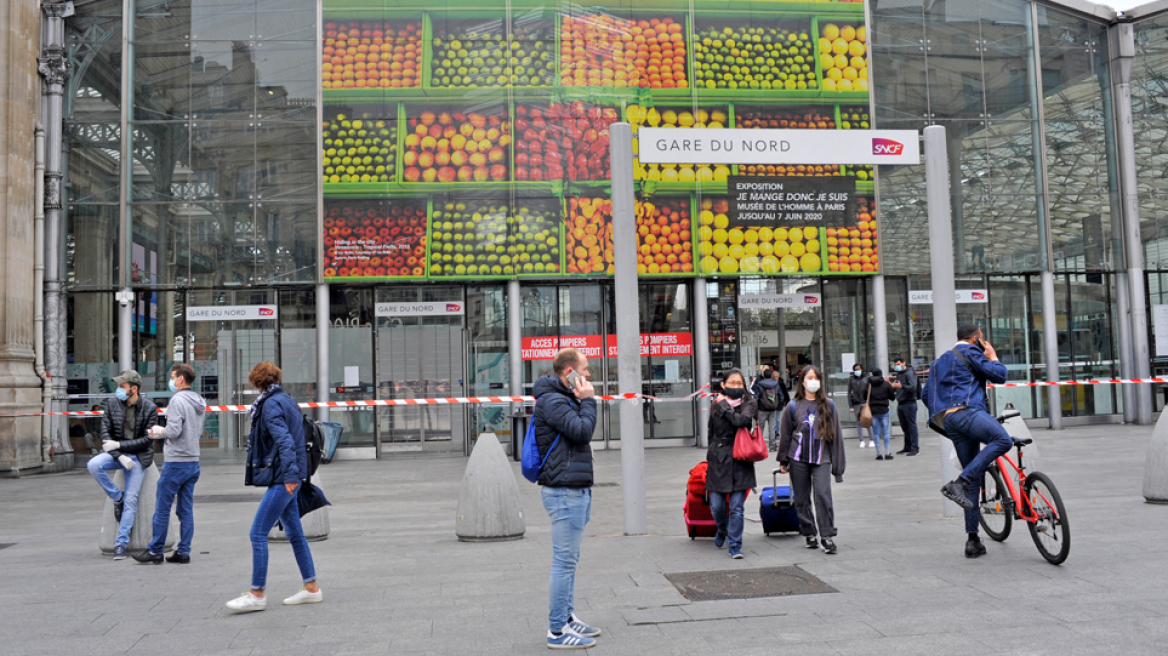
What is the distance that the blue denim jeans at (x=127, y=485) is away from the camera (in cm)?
868

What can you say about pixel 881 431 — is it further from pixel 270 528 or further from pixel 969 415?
pixel 270 528

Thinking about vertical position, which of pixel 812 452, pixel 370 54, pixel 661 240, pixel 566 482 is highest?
pixel 370 54

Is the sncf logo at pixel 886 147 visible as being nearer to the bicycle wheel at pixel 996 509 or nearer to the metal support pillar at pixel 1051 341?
the bicycle wheel at pixel 996 509

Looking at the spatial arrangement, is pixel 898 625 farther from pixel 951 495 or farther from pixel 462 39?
pixel 462 39

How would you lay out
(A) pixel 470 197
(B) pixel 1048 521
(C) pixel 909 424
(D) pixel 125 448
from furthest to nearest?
(A) pixel 470 197 < (C) pixel 909 424 < (D) pixel 125 448 < (B) pixel 1048 521

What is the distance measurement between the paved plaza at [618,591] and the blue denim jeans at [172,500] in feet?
0.75

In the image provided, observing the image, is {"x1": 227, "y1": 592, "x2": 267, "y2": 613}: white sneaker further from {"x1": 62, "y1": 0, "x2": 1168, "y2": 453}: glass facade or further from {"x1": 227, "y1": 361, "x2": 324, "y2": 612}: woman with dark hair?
{"x1": 62, "y1": 0, "x2": 1168, "y2": 453}: glass facade

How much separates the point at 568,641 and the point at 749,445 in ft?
10.0

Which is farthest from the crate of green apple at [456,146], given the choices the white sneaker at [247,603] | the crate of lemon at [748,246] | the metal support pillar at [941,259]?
the white sneaker at [247,603]

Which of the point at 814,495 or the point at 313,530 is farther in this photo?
the point at 313,530

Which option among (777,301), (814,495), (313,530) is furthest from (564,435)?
(777,301)

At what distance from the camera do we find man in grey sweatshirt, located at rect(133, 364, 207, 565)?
8227 millimetres

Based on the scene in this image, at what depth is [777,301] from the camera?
69.1 feet

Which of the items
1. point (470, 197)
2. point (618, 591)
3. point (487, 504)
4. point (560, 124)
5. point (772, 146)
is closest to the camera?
point (618, 591)
